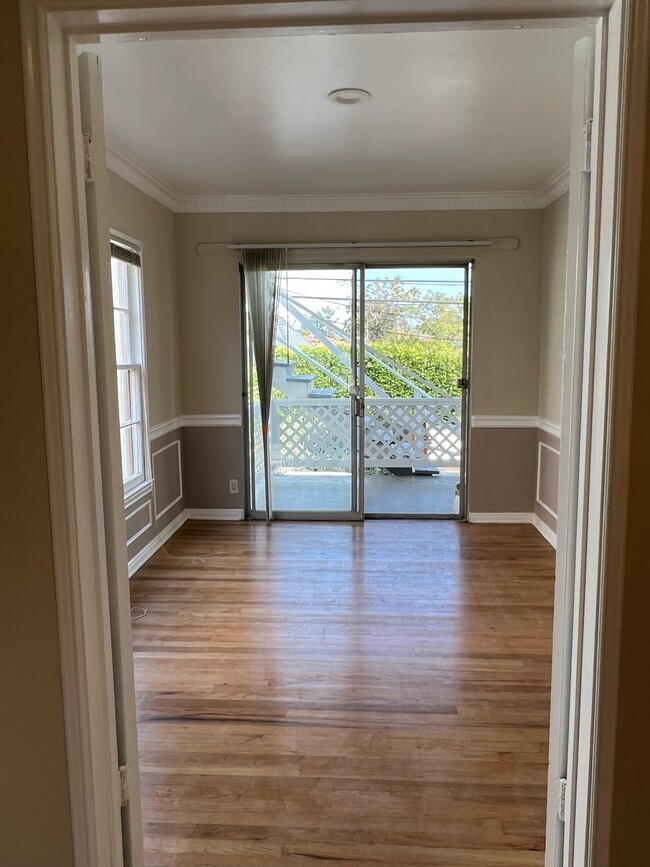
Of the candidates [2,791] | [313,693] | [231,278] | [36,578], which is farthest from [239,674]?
[231,278]

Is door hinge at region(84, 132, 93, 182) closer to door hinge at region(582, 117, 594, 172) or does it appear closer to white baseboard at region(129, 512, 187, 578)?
door hinge at region(582, 117, 594, 172)

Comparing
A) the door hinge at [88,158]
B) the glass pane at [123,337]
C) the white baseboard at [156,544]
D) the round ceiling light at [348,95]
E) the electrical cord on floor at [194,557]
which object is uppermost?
the round ceiling light at [348,95]

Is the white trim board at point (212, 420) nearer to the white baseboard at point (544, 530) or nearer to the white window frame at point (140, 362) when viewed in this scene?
the white window frame at point (140, 362)

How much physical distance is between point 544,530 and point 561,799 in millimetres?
3456

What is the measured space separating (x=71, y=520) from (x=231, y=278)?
397 centimetres

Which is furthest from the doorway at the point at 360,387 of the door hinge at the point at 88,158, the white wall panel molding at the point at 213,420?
the door hinge at the point at 88,158

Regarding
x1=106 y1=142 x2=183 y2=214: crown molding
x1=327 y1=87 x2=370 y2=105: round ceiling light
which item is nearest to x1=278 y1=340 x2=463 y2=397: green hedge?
x1=106 y1=142 x2=183 y2=214: crown molding

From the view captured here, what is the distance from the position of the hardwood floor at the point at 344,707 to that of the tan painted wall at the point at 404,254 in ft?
4.85

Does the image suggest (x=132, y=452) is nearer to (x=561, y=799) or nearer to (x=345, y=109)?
(x=345, y=109)

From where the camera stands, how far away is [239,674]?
2.70 m

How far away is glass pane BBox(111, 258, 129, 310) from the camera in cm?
383

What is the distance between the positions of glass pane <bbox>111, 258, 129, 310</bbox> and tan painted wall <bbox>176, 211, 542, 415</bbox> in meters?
0.99

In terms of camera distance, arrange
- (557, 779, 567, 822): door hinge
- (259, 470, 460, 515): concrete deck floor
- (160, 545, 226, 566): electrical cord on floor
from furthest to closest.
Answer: (259, 470, 460, 515): concrete deck floor < (160, 545, 226, 566): electrical cord on floor < (557, 779, 567, 822): door hinge

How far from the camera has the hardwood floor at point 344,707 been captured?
180 cm
